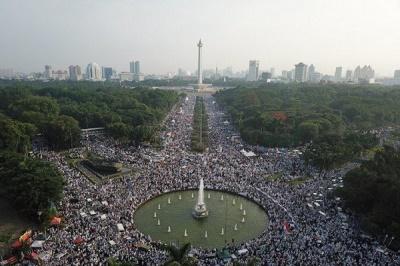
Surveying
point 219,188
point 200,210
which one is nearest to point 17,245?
point 200,210

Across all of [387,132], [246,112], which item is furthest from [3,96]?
[387,132]

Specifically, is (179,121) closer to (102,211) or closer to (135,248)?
(102,211)

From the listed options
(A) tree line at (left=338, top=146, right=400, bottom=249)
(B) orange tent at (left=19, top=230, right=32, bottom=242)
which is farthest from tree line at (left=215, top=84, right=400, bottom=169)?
(B) orange tent at (left=19, top=230, right=32, bottom=242)

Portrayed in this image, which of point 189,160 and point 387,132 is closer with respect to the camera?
point 189,160

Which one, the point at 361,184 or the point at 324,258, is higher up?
the point at 361,184

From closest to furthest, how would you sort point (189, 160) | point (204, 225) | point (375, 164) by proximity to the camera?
1. point (204, 225)
2. point (375, 164)
3. point (189, 160)

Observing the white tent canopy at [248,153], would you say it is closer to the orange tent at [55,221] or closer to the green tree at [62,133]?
the green tree at [62,133]

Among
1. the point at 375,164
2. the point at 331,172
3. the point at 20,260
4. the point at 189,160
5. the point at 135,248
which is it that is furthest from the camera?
the point at 189,160

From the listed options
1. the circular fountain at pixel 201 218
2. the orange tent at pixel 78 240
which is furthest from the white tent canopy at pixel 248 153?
the orange tent at pixel 78 240
